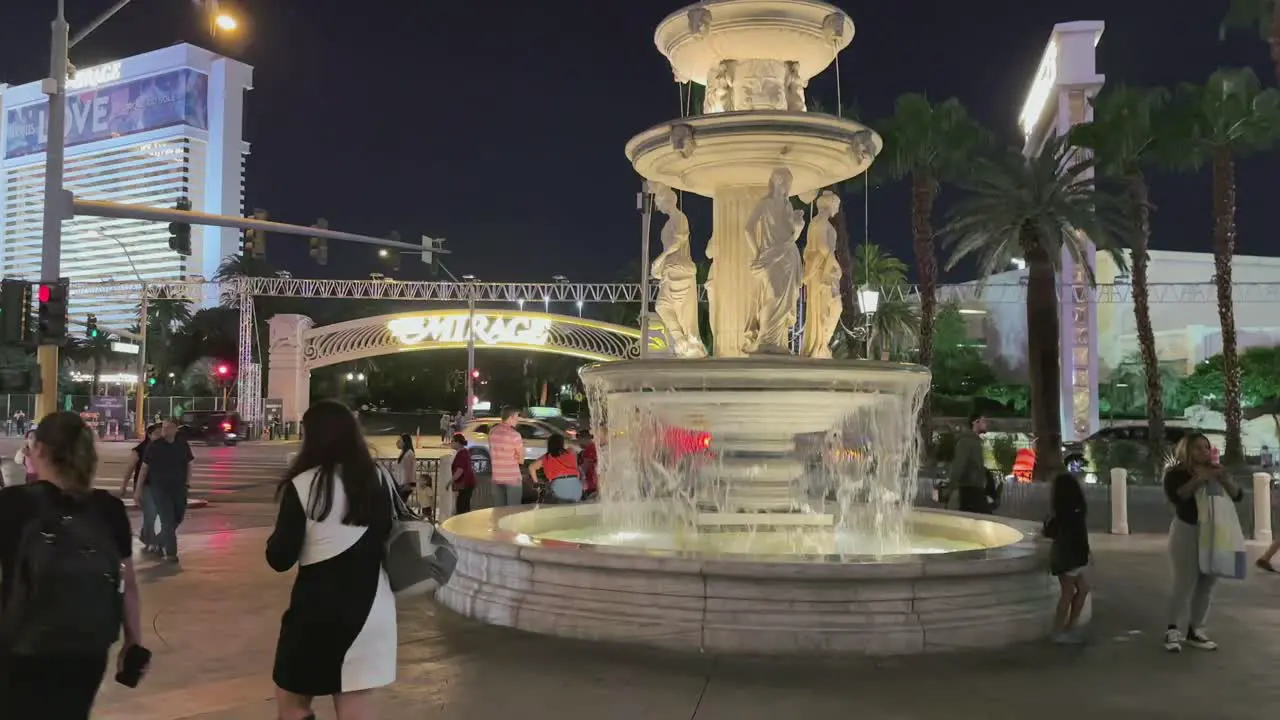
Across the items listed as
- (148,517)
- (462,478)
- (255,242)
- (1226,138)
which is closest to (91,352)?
(255,242)

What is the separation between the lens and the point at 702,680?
6.15 meters

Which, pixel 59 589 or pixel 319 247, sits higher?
pixel 319 247

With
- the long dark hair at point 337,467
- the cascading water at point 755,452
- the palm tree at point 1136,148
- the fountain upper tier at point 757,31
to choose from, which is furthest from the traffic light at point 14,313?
the palm tree at point 1136,148

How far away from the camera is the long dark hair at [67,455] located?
11.3ft

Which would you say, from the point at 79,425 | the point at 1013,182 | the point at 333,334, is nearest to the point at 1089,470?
the point at 1013,182

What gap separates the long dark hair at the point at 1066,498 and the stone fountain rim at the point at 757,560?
439mm

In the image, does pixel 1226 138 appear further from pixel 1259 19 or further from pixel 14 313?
pixel 14 313

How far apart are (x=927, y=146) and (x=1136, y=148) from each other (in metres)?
5.59

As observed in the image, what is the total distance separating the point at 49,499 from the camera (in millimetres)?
3318

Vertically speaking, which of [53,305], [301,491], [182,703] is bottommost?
[182,703]

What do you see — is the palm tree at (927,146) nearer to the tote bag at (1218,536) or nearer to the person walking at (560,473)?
the person walking at (560,473)

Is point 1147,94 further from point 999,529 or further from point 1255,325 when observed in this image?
point 1255,325

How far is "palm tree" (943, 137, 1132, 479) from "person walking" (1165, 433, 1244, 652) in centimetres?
1658

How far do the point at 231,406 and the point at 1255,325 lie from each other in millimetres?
56038
